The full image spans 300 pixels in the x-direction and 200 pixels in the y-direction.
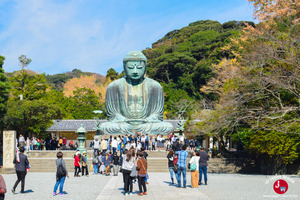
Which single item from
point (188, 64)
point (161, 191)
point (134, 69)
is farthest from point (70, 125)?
point (161, 191)

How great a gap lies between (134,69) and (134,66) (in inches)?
8.5

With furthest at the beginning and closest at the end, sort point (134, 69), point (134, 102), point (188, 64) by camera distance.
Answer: point (188, 64), point (134, 102), point (134, 69)

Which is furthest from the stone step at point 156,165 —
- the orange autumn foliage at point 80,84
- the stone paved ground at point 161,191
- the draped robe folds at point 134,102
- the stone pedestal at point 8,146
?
the orange autumn foliage at point 80,84

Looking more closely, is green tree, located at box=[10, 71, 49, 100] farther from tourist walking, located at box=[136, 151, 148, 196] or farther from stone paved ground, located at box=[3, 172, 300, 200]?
tourist walking, located at box=[136, 151, 148, 196]

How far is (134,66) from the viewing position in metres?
26.6

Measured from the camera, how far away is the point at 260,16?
25016 millimetres

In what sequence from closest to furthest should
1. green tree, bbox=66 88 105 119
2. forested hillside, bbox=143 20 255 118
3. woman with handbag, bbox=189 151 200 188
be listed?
woman with handbag, bbox=189 151 200 188 → green tree, bbox=66 88 105 119 → forested hillside, bbox=143 20 255 118

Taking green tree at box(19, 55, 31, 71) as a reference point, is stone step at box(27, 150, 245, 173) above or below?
below

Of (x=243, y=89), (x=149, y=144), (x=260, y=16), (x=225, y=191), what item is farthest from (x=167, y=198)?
(x=260, y=16)

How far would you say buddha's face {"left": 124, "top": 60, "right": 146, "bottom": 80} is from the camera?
87.2ft

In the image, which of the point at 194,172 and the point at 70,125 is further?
the point at 70,125

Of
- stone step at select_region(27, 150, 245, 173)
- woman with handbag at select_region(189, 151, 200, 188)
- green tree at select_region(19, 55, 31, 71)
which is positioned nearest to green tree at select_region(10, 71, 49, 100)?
green tree at select_region(19, 55, 31, 71)

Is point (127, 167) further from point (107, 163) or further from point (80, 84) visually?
point (80, 84)

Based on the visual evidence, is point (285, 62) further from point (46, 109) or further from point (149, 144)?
point (46, 109)
